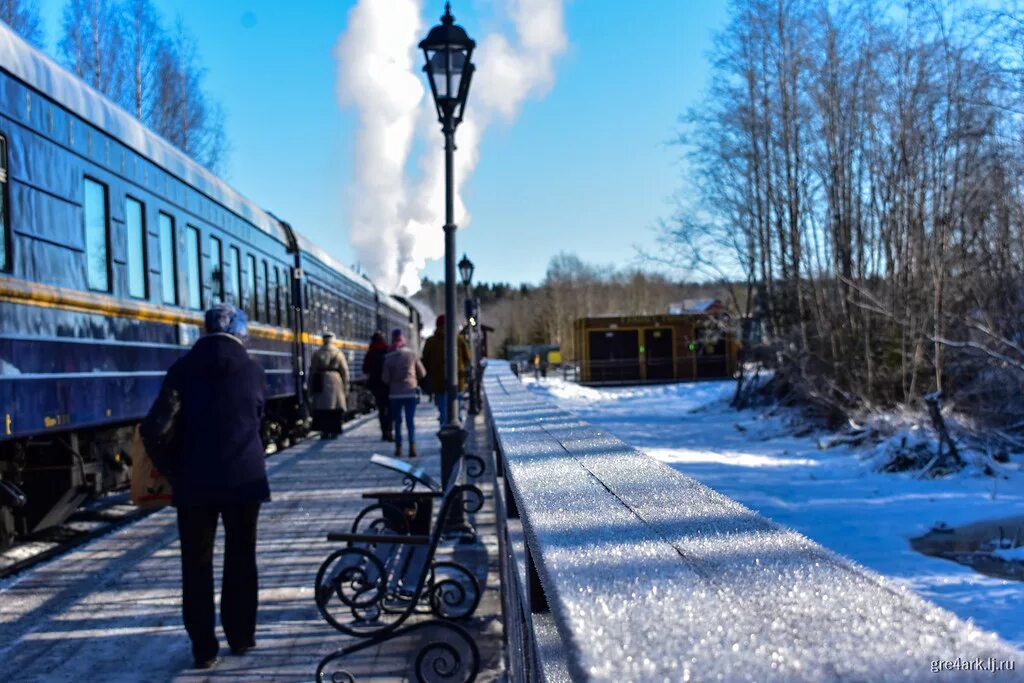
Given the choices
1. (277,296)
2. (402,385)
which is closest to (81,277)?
(402,385)

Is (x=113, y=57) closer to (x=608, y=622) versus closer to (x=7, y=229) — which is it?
(x=7, y=229)

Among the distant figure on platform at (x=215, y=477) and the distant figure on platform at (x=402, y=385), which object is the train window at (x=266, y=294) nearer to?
the distant figure on platform at (x=402, y=385)

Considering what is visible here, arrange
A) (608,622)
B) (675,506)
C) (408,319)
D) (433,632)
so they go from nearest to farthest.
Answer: (608,622), (675,506), (433,632), (408,319)

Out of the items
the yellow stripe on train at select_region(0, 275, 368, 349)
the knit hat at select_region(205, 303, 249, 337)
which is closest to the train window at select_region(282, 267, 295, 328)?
the yellow stripe on train at select_region(0, 275, 368, 349)

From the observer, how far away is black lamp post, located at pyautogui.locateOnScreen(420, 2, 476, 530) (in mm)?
8273

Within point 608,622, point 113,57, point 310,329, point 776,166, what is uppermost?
point 113,57

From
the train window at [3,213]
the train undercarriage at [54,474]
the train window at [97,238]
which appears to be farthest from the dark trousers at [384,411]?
the train window at [3,213]

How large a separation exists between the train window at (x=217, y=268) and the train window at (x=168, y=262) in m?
1.59

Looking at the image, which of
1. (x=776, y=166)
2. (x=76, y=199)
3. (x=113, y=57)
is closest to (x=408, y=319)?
(x=113, y=57)

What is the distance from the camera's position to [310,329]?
18.6 m

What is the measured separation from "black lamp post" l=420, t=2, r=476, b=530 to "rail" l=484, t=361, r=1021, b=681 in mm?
5443

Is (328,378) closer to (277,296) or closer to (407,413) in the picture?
(277,296)

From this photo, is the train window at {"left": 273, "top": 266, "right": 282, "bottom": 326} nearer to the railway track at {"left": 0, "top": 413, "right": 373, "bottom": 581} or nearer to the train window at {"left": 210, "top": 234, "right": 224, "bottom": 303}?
the train window at {"left": 210, "top": 234, "right": 224, "bottom": 303}

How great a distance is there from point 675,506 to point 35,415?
5378 millimetres
